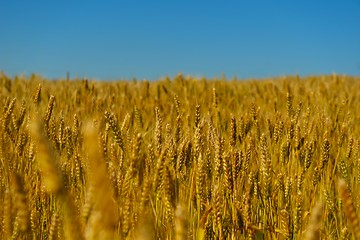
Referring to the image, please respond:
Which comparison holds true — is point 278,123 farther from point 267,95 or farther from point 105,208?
point 267,95

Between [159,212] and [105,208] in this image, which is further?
[159,212]

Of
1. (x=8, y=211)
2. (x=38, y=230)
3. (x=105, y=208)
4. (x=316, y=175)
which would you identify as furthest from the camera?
(x=316, y=175)

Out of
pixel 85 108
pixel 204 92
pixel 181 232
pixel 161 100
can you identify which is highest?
pixel 204 92

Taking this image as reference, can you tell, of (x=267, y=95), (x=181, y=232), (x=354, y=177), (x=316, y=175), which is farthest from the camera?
(x=267, y=95)

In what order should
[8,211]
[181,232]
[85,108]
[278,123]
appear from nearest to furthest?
[181,232]
[8,211]
[278,123]
[85,108]

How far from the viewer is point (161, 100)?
3.65m

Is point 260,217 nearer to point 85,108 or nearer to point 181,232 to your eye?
point 181,232

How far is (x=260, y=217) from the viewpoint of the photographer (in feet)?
4.18

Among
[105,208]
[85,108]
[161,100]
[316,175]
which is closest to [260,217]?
[316,175]

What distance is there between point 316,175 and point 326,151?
0.08 m

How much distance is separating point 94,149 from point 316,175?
996 millimetres

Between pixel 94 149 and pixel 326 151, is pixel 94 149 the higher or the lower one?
the lower one

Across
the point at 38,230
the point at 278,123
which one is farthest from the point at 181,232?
the point at 278,123

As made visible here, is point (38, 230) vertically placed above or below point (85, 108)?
below
